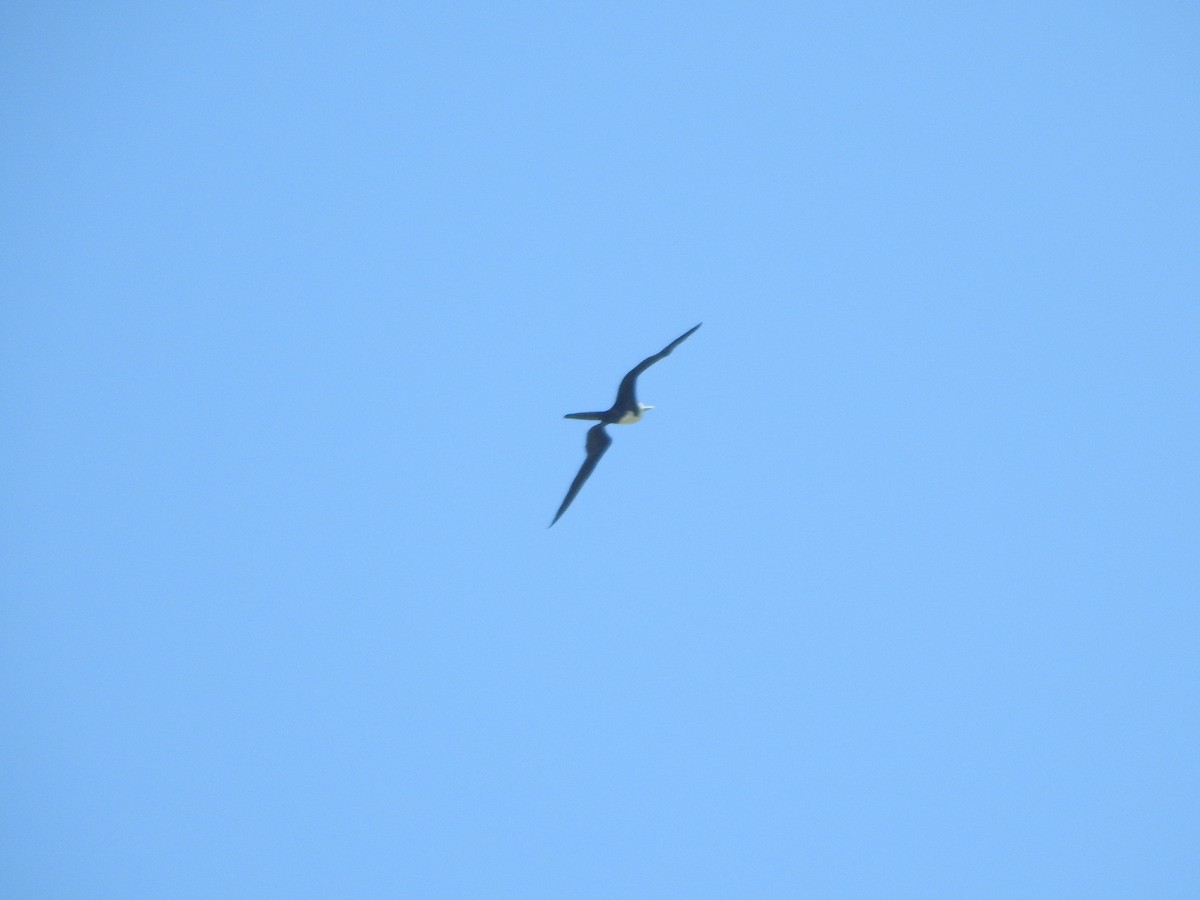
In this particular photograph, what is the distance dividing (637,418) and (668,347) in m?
2.33

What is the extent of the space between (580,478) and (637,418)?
1801mm

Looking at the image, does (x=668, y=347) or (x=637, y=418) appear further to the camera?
(x=637, y=418)

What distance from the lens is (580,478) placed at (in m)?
18.8

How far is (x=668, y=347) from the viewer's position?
17734 millimetres

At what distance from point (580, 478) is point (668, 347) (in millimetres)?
2936

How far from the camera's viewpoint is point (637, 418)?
776 inches
